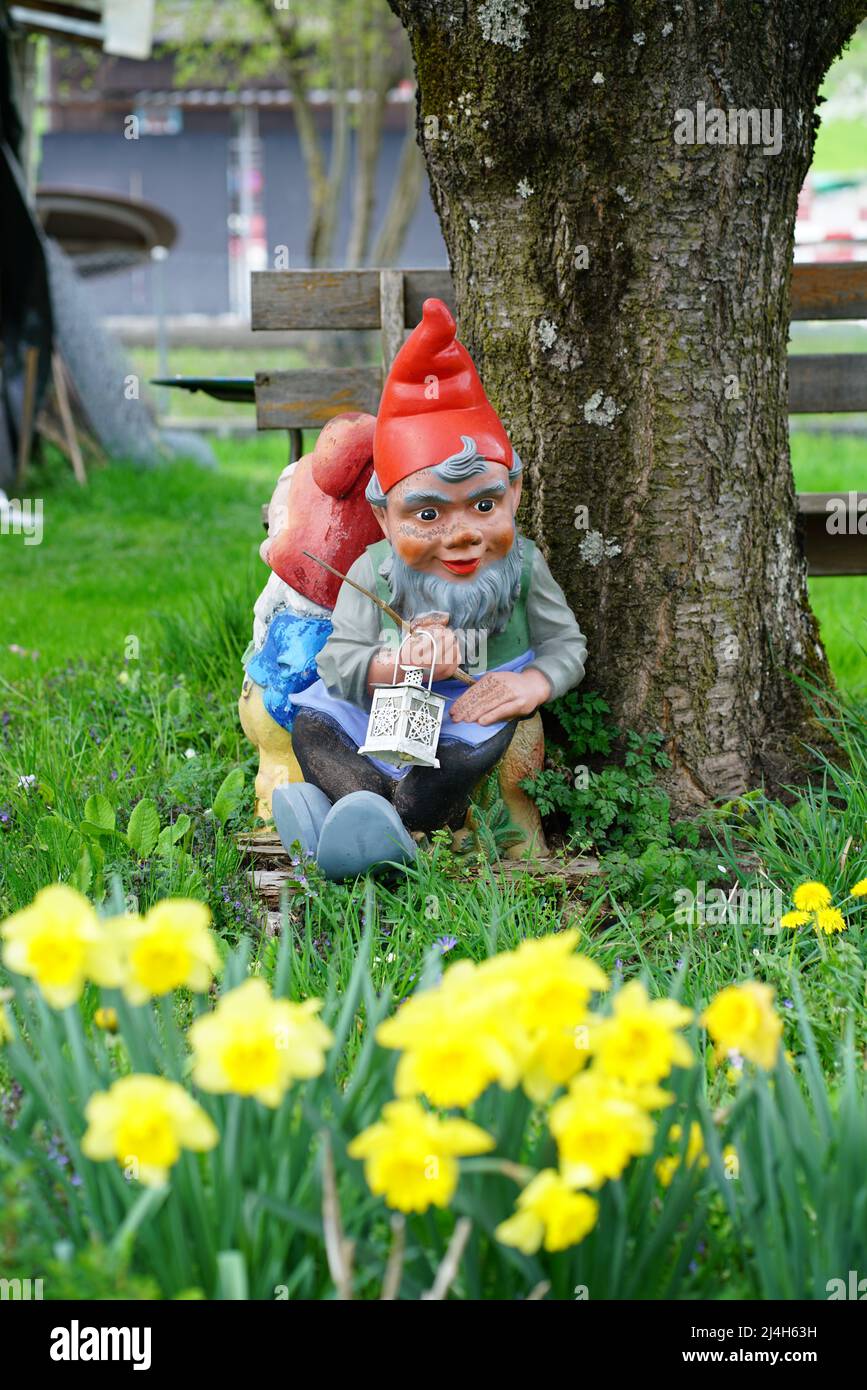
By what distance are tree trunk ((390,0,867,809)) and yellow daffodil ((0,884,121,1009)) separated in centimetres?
223

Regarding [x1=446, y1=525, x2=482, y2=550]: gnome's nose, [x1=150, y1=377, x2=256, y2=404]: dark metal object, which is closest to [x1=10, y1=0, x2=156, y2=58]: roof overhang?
[x1=150, y1=377, x2=256, y2=404]: dark metal object

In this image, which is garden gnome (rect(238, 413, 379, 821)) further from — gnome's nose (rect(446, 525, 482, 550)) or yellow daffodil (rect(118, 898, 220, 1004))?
yellow daffodil (rect(118, 898, 220, 1004))

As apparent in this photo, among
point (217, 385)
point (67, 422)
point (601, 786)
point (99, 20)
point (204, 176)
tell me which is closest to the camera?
point (601, 786)

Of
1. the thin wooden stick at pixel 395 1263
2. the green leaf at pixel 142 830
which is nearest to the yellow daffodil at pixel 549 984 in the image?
the thin wooden stick at pixel 395 1263

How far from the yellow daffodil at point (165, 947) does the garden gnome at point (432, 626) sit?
1509mm

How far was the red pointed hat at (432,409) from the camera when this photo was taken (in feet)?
10.2

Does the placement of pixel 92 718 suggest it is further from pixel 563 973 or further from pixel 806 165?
pixel 563 973

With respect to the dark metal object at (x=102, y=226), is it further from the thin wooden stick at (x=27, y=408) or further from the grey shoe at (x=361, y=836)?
the grey shoe at (x=361, y=836)

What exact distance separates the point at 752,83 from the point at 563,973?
261 cm

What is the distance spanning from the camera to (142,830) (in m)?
3.36

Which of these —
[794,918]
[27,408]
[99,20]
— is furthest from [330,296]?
[99,20]

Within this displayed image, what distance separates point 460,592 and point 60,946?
1.81 m

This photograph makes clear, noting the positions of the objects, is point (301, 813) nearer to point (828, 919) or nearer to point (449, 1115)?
point (828, 919)

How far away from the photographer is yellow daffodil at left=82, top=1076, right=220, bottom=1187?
1.44 meters
